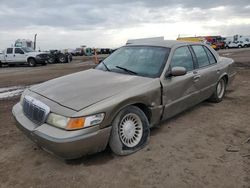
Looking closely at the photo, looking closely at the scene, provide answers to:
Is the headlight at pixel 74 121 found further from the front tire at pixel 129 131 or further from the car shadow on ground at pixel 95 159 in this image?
the car shadow on ground at pixel 95 159

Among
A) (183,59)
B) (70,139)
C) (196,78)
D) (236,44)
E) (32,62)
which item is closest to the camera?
(70,139)

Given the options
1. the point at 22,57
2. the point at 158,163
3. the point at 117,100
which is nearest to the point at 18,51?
the point at 22,57

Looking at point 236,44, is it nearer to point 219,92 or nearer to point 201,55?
point 219,92

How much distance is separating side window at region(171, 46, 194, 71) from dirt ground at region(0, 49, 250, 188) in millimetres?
1085

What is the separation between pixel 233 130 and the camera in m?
4.52

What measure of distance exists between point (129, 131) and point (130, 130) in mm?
22

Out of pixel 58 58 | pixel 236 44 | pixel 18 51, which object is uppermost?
pixel 236 44

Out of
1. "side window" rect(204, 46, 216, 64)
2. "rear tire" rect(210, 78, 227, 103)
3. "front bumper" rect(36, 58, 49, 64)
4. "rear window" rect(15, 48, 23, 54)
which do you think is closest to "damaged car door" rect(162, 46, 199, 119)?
"side window" rect(204, 46, 216, 64)

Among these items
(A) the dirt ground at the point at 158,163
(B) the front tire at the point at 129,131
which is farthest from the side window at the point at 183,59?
(B) the front tire at the point at 129,131

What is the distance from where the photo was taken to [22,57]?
2375 cm

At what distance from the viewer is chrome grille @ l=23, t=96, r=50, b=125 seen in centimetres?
337

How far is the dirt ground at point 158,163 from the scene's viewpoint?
305 centimetres

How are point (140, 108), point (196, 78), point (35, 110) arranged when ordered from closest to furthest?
point (35, 110)
point (140, 108)
point (196, 78)

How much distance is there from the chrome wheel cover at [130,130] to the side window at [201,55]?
2160mm
